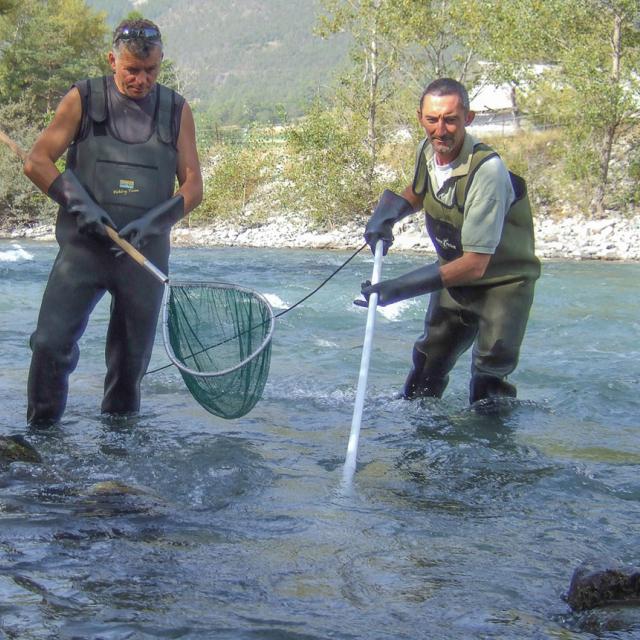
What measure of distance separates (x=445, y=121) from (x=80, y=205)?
1722 mm

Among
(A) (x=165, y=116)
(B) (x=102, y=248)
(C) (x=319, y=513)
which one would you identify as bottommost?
(C) (x=319, y=513)

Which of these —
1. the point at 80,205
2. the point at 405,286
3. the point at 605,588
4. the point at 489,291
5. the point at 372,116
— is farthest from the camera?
the point at 372,116

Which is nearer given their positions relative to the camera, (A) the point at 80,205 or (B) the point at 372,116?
(A) the point at 80,205

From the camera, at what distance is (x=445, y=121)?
472 centimetres

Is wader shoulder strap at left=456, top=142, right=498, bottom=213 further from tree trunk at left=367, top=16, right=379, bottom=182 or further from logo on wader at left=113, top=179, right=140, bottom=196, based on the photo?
tree trunk at left=367, top=16, right=379, bottom=182

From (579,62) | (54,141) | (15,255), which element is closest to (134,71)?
(54,141)

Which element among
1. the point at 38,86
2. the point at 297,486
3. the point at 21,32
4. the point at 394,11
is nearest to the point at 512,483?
the point at 297,486

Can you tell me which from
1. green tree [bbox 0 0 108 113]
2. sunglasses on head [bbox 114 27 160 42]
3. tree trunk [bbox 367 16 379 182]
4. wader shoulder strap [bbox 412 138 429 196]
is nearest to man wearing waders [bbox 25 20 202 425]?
sunglasses on head [bbox 114 27 160 42]

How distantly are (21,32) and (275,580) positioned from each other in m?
48.0

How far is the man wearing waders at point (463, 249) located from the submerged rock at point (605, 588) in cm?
194

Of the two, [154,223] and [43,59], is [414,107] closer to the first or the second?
[43,59]

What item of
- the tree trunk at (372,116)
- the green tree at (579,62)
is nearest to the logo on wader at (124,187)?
the green tree at (579,62)

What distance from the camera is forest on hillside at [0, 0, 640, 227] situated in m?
25.2

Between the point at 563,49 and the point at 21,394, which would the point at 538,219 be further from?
the point at 21,394
